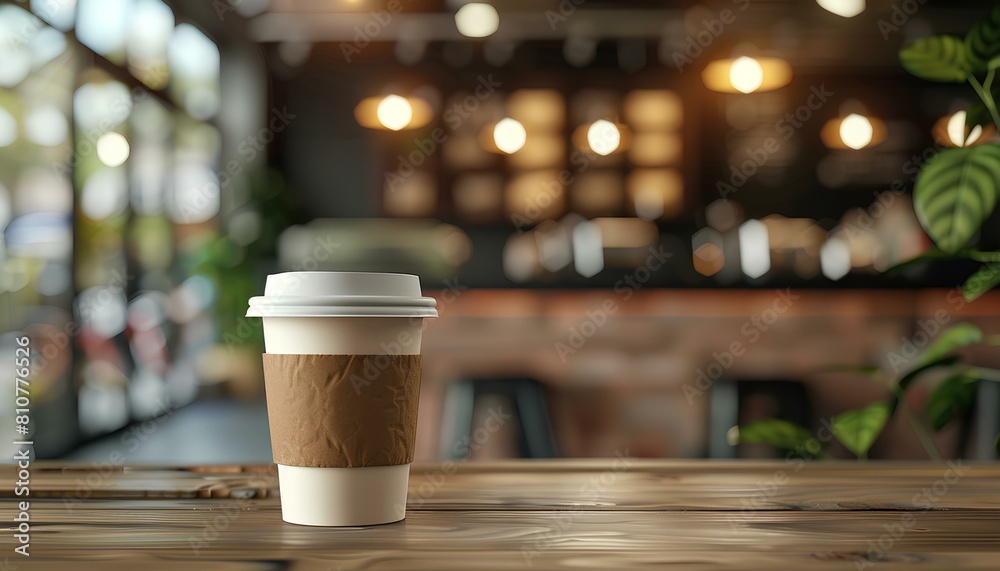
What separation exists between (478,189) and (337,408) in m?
5.89

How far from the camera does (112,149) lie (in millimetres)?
5309

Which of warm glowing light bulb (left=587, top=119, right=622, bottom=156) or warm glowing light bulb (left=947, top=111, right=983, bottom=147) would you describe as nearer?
warm glowing light bulb (left=947, top=111, right=983, bottom=147)

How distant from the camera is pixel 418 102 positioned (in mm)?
6539

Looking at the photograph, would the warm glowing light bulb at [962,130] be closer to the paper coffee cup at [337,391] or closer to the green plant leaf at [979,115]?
the green plant leaf at [979,115]

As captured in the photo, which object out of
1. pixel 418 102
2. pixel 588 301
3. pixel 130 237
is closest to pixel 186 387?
pixel 130 237

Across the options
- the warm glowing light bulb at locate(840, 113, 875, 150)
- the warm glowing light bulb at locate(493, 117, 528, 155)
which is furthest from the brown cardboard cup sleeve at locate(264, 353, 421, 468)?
the warm glowing light bulb at locate(840, 113, 875, 150)

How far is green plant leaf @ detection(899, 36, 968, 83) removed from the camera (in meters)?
1.25

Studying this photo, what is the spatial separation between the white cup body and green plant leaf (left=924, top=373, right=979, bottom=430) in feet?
3.43

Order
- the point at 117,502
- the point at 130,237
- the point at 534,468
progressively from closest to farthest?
the point at 117,502 → the point at 534,468 → the point at 130,237

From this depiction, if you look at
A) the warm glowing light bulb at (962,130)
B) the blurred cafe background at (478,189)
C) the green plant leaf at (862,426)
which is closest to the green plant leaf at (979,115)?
the warm glowing light bulb at (962,130)

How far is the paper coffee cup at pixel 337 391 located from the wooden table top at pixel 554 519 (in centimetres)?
3

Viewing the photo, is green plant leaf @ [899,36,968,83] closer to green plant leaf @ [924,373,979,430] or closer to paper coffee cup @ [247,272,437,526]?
green plant leaf @ [924,373,979,430]

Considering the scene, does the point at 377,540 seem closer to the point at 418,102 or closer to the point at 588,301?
the point at 588,301

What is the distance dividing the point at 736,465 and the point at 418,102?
5.89 metres
